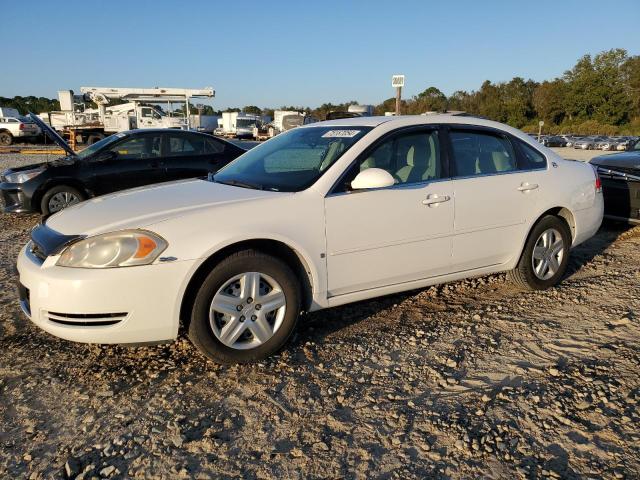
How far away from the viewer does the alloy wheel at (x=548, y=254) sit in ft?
14.8

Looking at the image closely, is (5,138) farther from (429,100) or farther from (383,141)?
(429,100)

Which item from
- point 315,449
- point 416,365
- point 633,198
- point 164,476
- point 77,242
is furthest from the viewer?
point 633,198

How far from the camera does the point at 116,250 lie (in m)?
2.89

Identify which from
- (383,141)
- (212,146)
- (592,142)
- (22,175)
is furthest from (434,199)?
(592,142)

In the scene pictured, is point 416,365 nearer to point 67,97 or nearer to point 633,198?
point 633,198

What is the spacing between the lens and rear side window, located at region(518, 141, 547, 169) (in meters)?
4.48

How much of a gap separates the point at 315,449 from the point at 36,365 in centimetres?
193

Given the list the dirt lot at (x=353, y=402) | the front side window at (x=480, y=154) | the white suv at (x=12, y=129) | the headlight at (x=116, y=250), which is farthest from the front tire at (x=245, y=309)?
the white suv at (x=12, y=129)

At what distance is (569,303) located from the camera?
170 inches

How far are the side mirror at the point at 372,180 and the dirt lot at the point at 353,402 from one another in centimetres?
106

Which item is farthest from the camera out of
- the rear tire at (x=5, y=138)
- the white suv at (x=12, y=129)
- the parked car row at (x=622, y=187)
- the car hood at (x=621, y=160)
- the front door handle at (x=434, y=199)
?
the rear tire at (x=5, y=138)

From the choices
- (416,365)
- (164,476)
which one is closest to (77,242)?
(164,476)

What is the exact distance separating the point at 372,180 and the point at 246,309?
115cm

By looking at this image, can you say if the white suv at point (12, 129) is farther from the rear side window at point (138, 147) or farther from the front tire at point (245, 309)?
the front tire at point (245, 309)
